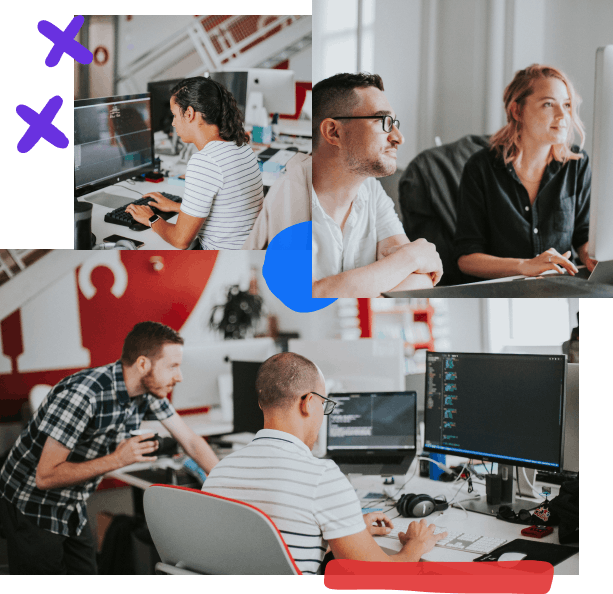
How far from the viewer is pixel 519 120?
2.61 meters

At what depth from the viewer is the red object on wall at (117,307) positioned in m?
2.83

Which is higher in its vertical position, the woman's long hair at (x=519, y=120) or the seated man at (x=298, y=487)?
the woman's long hair at (x=519, y=120)

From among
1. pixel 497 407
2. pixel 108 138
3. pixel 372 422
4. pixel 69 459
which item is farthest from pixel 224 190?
pixel 497 407

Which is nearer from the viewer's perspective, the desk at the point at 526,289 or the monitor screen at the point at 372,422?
the desk at the point at 526,289

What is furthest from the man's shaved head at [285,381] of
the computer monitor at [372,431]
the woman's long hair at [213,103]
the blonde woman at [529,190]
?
the woman's long hair at [213,103]

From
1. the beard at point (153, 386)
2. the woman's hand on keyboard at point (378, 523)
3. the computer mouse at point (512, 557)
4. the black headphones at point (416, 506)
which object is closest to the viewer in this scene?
the computer mouse at point (512, 557)

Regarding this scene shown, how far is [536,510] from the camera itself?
2494 mm

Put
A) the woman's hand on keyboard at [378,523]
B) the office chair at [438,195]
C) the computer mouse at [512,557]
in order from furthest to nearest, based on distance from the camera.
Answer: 1. the office chair at [438,195]
2. the woman's hand on keyboard at [378,523]
3. the computer mouse at [512,557]

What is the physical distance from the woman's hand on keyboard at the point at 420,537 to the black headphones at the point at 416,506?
16 cm

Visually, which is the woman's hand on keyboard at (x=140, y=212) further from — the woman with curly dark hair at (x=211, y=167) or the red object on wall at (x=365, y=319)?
the red object on wall at (x=365, y=319)

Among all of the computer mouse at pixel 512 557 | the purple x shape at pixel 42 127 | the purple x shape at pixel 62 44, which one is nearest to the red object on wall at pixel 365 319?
the computer mouse at pixel 512 557

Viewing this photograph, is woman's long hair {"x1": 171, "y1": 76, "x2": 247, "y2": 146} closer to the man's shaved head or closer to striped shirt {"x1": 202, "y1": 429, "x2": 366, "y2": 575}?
the man's shaved head

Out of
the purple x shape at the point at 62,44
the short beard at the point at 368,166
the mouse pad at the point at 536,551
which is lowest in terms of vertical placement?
the mouse pad at the point at 536,551

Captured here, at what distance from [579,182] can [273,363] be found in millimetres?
1435
